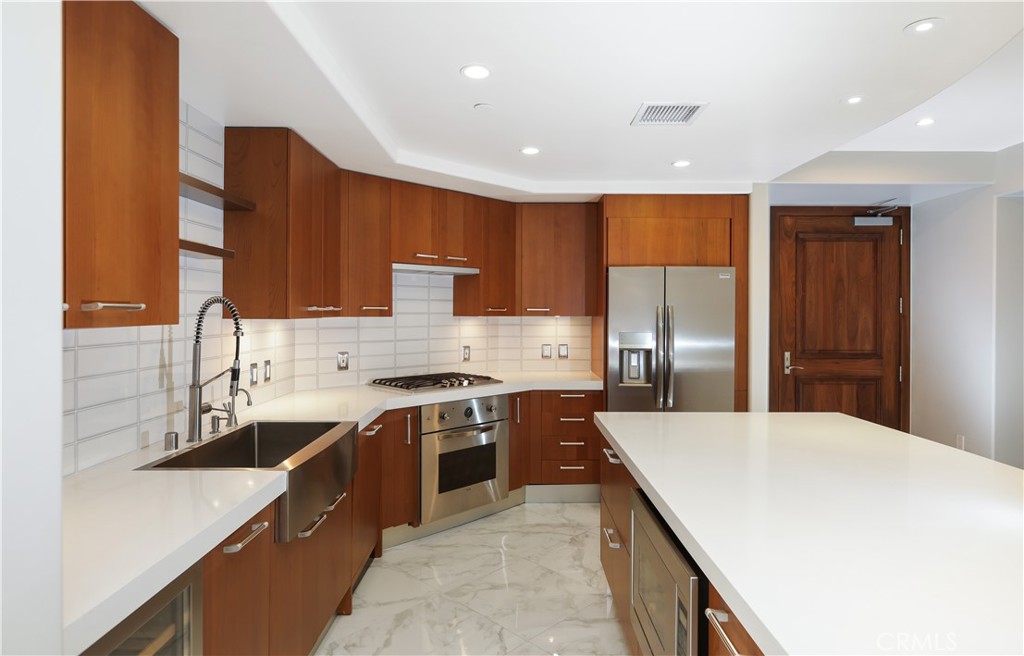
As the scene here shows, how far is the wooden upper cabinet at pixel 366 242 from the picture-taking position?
Result: 3242mm

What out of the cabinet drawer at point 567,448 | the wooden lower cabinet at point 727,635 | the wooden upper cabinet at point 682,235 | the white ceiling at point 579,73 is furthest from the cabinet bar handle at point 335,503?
the wooden upper cabinet at point 682,235

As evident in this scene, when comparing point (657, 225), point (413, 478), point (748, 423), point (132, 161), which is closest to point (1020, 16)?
point (748, 423)

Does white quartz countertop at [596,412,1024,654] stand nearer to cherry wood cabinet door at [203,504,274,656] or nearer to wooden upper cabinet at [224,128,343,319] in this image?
cherry wood cabinet door at [203,504,274,656]

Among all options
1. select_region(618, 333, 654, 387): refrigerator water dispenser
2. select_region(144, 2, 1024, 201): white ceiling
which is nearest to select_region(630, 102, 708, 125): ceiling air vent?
select_region(144, 2, 1024, 201): white ceiling

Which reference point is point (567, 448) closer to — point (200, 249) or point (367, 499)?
point (367, 499)

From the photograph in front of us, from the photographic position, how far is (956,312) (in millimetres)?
4199

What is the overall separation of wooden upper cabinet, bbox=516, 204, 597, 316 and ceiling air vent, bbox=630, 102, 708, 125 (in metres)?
1.53

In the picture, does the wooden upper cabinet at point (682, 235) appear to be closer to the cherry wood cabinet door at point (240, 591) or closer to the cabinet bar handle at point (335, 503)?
the cabinet bar handle at point (335, 503)

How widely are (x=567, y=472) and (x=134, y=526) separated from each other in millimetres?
3095

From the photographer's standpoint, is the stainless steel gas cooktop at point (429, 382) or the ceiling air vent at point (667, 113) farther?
the stainless steel gas cooktop at point (429, 382)

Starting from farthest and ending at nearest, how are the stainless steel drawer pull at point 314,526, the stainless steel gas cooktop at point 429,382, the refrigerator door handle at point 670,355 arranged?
1. the refrigerator door handle at point 670,355
2. the stainless steel gas cooktop at point 429,382
3. the stainless steel drawer pull at point 314,526

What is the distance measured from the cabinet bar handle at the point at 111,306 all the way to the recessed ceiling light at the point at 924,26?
93.0 inches

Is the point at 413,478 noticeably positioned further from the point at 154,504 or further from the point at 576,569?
the point at 154,504

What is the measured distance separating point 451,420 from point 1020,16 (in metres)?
2.92
